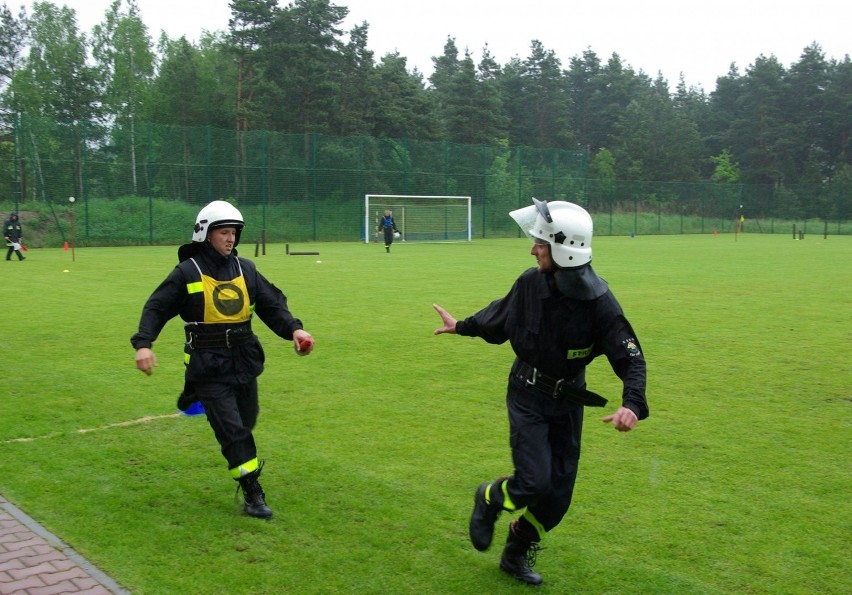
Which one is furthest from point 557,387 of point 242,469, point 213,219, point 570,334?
point 213,219

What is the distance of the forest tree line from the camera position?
5797 centimetres

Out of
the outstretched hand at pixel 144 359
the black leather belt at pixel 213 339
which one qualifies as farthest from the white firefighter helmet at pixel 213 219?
the outstretched hand at pixel 144 359

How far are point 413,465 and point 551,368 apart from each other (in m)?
2.09

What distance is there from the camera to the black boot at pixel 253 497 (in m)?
5.09

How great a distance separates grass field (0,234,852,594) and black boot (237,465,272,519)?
0.27ft

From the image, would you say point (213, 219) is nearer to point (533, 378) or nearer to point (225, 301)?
point (225, 301)

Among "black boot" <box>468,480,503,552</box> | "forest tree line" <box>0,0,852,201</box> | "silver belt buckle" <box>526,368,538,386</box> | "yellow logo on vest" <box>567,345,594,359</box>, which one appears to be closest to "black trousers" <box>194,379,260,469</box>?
"black boot" <box>468,480,503,552</box>

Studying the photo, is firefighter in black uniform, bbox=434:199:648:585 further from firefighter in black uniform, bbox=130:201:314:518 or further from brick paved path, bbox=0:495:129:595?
brick paved path, bbox=0:495:129:595

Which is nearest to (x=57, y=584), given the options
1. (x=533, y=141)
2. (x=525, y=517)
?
(x=525, y=517)

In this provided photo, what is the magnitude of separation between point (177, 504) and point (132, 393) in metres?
3.18

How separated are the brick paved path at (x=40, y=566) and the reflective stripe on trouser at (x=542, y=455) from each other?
202 cm

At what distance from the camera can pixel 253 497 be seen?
201 inches

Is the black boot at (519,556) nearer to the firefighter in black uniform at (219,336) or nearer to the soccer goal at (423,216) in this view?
the firefighter in black uniform at (219,336)

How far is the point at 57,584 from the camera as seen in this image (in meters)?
4.12
